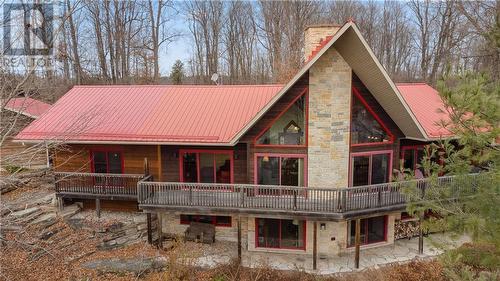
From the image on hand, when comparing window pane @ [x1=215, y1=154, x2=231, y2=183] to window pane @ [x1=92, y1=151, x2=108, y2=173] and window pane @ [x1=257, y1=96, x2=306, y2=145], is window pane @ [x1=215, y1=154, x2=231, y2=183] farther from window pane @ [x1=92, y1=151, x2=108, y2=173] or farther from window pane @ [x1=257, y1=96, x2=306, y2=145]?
window pane @ [x1=92, y1=151, x2=108, y2=173]

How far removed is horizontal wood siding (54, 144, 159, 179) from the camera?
15.1 metres

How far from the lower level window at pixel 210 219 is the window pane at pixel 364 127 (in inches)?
247

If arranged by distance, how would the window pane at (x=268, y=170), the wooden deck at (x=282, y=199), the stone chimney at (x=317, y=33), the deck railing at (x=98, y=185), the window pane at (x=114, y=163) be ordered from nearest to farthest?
the wooden deck at (x=282, y=199) < the stone chimney at (x=317, y=33) < the window pane at (x=268, y=170) < the deck railing at (x=98, y=185) < the window pane at (x=114, y=163)

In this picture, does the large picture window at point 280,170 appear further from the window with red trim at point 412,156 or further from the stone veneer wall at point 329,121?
the window with red trim at point 412,156

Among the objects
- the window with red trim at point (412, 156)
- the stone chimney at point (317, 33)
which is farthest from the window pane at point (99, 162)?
the window with red trim at point (412, 156)

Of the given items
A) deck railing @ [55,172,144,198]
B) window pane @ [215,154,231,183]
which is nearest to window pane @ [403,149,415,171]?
window pane @ [215,154,231,183]

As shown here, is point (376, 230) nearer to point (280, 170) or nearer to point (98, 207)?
point (280, 170)

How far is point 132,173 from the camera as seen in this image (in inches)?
604

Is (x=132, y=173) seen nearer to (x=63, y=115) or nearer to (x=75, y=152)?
(x=75, y=152)

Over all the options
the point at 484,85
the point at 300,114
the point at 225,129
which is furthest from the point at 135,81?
the point at 484,85

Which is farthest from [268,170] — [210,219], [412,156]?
[412,156]

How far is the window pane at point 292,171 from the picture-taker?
13.4 metres

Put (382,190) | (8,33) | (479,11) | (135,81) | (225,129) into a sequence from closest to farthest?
(8,33) < (382,190) < (225,129) < (479,11) < (135,81)

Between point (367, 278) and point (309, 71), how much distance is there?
770cm
